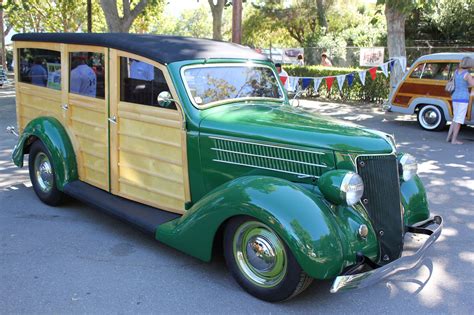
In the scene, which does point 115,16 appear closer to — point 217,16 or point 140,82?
point 217,16

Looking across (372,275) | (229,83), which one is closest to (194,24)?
(229,83)

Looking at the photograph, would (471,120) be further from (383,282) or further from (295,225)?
(295,225)

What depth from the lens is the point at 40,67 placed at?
217 inches

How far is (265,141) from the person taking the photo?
11.7ft

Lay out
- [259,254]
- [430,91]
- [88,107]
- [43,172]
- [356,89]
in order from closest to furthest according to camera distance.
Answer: [259,254]
[88,107]
[43,172]
[430,91]
[356,89]

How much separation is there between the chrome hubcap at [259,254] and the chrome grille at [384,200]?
0.73 m

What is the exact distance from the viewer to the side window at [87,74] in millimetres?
4656

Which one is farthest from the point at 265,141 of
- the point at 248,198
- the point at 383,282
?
the point at 383,282

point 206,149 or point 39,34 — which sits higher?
point 39,34

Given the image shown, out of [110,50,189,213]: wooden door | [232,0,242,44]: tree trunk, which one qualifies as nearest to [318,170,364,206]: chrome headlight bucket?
[110,50,189,213]: wooden door

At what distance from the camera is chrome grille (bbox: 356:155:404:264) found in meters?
3.34

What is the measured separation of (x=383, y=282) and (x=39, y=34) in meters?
4.61

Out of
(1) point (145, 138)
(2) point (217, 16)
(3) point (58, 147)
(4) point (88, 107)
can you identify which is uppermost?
(2) point (217, 16)

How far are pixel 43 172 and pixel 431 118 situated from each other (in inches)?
333
